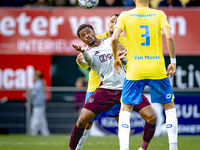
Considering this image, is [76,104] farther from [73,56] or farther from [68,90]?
[73,56]

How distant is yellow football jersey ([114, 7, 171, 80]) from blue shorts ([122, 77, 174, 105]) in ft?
0.23

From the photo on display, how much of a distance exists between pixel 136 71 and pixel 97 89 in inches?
47.9

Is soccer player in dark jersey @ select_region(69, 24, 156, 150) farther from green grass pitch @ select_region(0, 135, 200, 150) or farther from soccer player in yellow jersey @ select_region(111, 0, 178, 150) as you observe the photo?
green grass pitch @ select_region(0, 135, 200, 150)

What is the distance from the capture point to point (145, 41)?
15.6 ft

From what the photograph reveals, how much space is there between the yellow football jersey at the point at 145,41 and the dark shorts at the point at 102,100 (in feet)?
3.30

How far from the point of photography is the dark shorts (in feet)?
18.5

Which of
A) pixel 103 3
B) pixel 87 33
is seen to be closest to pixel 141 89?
pixel 87 33

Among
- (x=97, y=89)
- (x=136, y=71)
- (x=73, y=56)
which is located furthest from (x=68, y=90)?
(x=136, y=71)

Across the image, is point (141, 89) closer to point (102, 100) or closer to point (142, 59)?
point (142, 59)

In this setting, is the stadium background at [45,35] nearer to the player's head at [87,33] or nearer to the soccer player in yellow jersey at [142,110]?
the soccer player in yellow jersey at [142,110]

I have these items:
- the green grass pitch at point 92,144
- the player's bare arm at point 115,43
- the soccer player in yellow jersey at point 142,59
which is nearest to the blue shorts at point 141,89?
the soccer player in yellow jersey at point 142,59

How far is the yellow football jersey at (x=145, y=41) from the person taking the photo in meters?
4.75

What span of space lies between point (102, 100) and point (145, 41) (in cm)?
136

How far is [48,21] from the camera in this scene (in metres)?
12.0
